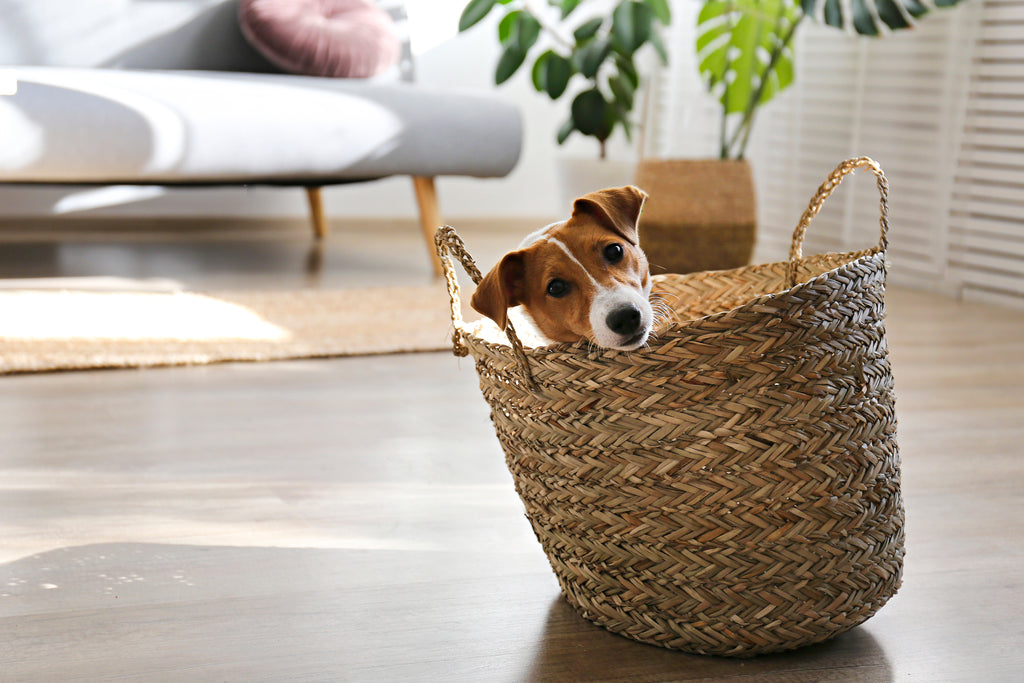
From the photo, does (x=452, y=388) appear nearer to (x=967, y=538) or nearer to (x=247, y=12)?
(x=967, y=538)

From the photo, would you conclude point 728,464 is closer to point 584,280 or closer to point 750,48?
point 584,280

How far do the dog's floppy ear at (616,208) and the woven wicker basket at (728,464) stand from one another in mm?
164

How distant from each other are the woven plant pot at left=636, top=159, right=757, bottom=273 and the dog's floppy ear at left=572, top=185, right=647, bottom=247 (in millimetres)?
1846

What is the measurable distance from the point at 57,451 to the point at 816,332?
1097mm

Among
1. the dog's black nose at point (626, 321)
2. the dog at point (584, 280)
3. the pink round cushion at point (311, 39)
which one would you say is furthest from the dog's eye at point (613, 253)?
the pink round cushion at point (311, 39)

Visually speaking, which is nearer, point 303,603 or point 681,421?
point 681,421

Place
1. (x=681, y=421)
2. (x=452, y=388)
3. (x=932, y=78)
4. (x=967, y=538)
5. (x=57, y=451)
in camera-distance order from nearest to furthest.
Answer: (x=681, y=421) < (x=967, y=538) < (x=57, y=451) < (x=452, y=388) < (x=932, y=78)

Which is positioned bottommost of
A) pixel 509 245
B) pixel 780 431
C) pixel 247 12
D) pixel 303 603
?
pixel 509 245

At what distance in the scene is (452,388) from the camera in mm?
1898

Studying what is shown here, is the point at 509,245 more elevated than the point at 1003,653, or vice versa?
the point at 1003,653

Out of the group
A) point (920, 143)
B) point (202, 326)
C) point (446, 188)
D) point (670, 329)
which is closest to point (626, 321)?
point (670, 329)

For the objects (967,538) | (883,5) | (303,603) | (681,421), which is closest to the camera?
(681,421)

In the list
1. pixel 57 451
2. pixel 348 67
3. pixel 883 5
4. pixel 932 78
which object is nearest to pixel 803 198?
pixel 932 78

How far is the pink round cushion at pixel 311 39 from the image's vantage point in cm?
307
